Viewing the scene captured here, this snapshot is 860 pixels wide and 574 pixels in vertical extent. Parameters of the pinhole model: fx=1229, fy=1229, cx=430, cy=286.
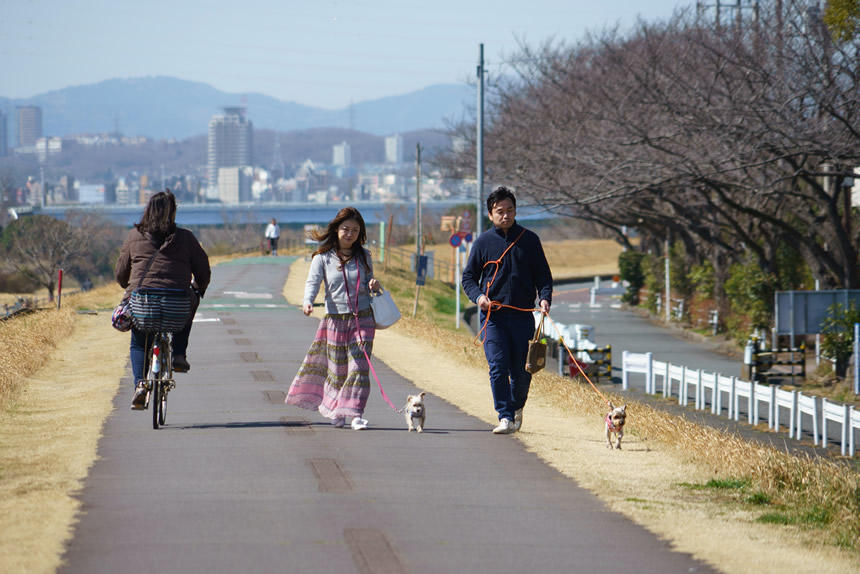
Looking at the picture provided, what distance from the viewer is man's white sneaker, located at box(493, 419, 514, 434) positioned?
32.7 feet

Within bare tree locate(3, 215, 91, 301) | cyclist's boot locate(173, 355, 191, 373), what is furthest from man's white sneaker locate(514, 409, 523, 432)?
bare tree locate(3, 215, 91, 301)

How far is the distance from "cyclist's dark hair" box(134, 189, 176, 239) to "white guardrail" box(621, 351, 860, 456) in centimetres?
1081

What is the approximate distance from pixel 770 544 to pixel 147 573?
3120 mm

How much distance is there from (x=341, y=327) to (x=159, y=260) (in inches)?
59.8

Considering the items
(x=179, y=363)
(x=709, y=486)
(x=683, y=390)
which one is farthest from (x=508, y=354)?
(x=683, y=390)

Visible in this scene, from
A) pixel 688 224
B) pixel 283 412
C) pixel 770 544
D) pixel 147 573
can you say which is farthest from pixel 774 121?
pixel 147 573

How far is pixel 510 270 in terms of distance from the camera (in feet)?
31.3

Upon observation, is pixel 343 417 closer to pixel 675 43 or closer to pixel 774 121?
pixel 774 121

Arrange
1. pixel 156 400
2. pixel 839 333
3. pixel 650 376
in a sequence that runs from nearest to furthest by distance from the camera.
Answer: pixel 156 400 → pixel 650 376 → pixel 839 333

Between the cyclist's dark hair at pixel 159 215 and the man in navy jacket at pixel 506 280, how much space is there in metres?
2.31

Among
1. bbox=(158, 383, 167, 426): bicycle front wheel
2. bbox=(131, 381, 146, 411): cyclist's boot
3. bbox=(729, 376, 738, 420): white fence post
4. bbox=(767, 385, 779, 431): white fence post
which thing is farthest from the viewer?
bbox=(729, 376, 738, 420): white fence post

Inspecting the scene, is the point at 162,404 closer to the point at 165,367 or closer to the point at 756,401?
the point at 165,367

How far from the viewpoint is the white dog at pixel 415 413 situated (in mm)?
9977

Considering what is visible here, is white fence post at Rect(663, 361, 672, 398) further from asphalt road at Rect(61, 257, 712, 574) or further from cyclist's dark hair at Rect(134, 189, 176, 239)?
cyclist's dark hair at Rect(134, 189, 176, 239)
